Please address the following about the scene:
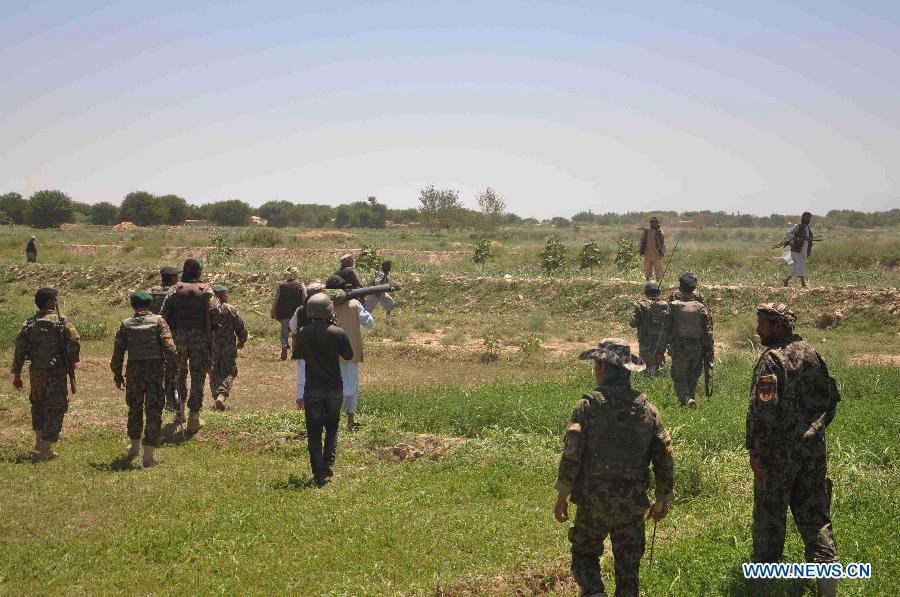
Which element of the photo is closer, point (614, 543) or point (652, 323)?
point (614, 543)

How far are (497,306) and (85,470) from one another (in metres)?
18.8

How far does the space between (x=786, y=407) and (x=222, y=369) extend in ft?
27.5

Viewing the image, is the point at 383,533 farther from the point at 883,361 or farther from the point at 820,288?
the point at 820,288

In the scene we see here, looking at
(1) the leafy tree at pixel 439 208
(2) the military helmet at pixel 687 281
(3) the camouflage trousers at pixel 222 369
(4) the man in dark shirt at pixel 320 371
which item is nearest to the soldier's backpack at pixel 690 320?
(2) the military helmet at pixel 687 281

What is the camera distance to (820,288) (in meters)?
22.9

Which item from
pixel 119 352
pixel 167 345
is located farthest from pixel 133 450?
pixel 167 345

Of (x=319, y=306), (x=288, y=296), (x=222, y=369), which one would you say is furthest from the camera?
(x=288, y=296)

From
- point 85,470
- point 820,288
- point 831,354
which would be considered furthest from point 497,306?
point 85,470

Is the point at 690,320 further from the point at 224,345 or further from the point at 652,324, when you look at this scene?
the point at 224,345

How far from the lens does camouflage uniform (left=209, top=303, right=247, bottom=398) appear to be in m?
11.6

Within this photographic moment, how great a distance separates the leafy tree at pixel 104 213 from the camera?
306 feet

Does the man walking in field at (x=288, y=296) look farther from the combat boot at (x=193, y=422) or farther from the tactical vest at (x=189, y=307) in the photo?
the tactical vest at (x=189, y=307)

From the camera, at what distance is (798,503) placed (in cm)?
570

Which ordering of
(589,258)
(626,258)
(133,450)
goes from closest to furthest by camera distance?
1. (133,450)
2. (626,258)
3. (589,258)
